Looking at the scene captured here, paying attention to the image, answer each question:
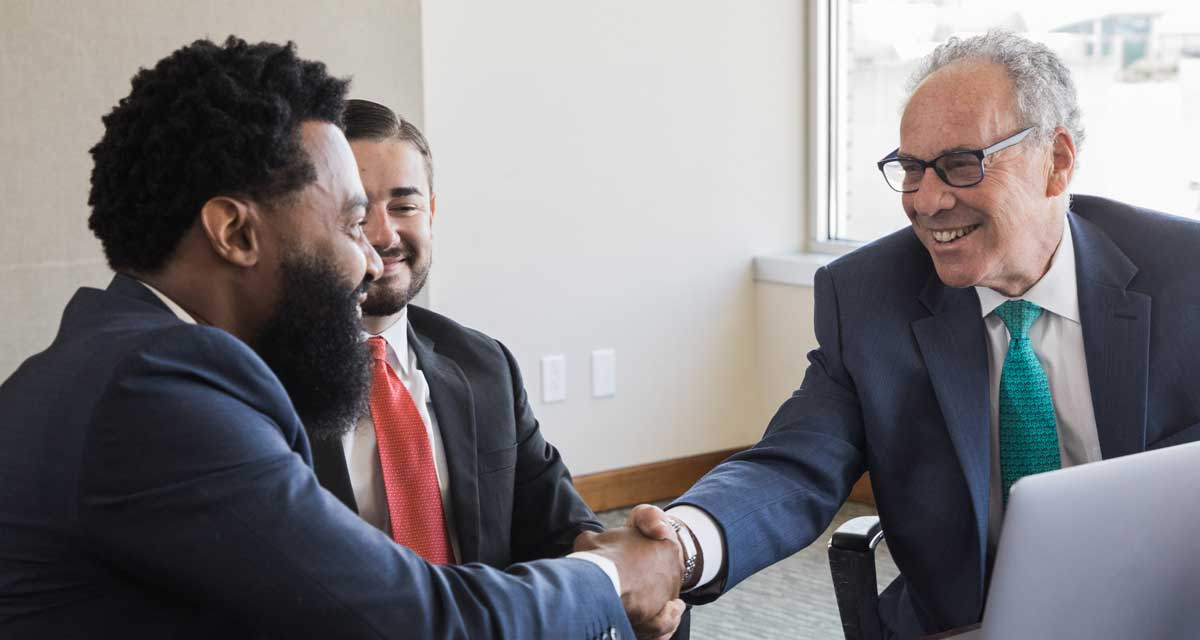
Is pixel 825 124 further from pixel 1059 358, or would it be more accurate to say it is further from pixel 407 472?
pixel 407 472

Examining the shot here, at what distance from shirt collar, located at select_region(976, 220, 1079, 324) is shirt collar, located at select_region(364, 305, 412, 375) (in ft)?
2.84

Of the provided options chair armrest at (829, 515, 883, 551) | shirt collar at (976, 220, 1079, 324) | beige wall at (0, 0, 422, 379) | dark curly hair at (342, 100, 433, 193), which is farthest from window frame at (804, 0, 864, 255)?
dark curly hair at (342, 100, 433, 193)

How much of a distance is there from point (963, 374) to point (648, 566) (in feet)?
1.85

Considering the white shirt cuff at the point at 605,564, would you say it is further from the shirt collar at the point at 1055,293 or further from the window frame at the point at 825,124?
the window frame at the point at 825,124

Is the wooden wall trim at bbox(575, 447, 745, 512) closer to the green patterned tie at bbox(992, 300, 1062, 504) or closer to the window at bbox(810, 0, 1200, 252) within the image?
the window at bbox(810, 0, 1200, 252)

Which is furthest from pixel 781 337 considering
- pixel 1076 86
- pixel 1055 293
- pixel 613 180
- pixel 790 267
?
pixel 1055 293

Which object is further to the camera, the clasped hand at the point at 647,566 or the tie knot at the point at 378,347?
the tie knot at the point at 378,347

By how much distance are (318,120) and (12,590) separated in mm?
573

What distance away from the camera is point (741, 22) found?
450 cm

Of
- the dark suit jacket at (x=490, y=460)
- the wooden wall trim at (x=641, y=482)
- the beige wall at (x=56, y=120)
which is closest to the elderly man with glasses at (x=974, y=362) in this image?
the dark suit jacket at (x=490, y=460)

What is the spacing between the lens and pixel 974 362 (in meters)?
1.93

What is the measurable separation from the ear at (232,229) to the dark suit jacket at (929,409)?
0.80 metres

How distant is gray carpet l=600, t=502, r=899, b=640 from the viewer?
3.38 meters

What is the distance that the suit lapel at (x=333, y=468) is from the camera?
1.75 metres
